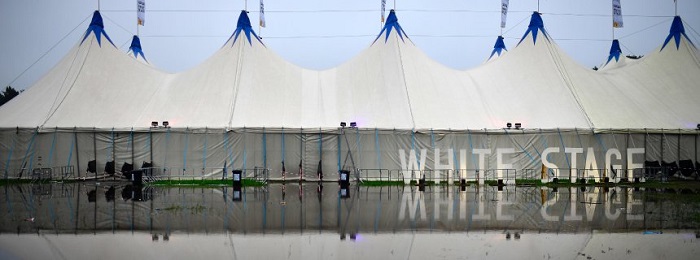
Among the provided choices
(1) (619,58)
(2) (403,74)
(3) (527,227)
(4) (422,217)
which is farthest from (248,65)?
(1) (619,58)

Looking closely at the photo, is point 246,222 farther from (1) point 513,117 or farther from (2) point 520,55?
(2) point 520,55

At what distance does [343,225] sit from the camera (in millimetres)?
14352

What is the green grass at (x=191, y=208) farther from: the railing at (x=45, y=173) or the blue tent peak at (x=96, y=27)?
the blue tent peak at (x=96, y=27)

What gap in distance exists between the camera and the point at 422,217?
15.8 metres

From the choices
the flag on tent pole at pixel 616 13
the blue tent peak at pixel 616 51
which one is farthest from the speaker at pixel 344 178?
the blue tent peak at pixel 616 51

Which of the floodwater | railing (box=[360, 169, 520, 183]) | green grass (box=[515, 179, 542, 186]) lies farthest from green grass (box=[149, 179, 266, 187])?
green grass (box=[515, 179, 542, 186])

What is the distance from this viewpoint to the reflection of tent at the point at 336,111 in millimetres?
27625

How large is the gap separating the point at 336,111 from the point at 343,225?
14.5 m

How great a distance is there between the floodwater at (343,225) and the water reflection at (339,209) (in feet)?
0.10

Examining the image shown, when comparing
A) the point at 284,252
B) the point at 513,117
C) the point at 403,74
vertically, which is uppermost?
the point at 403,74

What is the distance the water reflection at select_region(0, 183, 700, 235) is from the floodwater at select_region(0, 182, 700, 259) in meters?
0.03

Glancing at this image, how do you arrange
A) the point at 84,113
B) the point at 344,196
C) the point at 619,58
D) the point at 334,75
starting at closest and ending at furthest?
the point at 344,196 → the point at 84,113 → the point at 334,75 → the point at 619,58

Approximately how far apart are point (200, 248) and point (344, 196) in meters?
10.1

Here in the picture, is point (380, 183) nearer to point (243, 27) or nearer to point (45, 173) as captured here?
point (243, 27)
